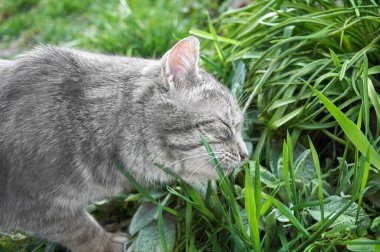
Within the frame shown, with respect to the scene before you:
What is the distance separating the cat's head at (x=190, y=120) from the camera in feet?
6.18

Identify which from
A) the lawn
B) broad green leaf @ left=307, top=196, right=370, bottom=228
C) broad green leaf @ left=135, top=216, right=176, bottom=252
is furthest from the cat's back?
broad green leaf @ left=307, top=196, right=370, bottom=228

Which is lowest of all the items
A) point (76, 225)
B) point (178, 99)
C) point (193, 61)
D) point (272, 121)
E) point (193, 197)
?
point (76, 225)

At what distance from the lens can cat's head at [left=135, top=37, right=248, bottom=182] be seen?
1.88 metres

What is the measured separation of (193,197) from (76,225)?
0.60 metres

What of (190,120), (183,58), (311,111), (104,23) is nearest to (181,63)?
(183,58)

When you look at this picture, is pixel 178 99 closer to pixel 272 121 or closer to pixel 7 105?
pixel 272 121

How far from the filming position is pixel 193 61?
1917mm

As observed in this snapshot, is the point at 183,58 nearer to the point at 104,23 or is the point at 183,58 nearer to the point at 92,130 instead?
the point at 92,130

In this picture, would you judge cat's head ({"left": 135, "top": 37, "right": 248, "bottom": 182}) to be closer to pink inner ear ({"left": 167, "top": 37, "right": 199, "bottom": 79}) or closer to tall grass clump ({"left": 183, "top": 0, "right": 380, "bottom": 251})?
pink inner ear ({"left": 167, "top": 37, "right": 199, "bottom": 79})

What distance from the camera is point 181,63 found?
6.27 feet

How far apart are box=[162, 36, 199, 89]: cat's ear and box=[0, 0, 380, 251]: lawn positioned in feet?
1.23

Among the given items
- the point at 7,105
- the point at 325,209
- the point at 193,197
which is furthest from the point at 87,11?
the point at 325,209

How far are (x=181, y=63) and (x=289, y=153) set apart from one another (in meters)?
0.62

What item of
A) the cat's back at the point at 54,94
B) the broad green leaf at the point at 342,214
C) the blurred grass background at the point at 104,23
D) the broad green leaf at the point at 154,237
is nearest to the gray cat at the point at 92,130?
the cat's back at the point at 54,94
